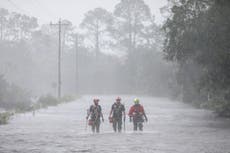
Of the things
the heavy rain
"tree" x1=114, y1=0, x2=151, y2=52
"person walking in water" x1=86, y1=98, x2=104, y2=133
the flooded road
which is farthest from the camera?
"tree" x1=114, y1=0, x2=151, y2=52

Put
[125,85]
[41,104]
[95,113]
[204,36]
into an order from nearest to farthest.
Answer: [95,113], [204,36], [41,104], [125,85]

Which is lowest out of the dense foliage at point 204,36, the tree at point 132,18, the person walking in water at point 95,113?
the person walking in water at point 95,113

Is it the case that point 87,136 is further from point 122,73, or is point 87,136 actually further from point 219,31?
point 122,73

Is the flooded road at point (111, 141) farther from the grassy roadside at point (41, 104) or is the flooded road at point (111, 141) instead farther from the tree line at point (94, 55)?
the tree line at point (94, 55)

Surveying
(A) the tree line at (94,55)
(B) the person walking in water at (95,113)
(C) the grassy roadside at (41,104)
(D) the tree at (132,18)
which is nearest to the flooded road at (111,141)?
(B) the person walking in water at (95,113)

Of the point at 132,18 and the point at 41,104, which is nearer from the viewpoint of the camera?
the point at 41,104

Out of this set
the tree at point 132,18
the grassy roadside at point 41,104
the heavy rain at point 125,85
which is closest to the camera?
the heavy rain at point 125,85

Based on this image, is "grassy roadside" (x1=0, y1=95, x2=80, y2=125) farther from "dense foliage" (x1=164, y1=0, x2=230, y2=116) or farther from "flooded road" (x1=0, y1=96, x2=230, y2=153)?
"flooded road" (x1=0, y1=96, x2=230, y2=153)

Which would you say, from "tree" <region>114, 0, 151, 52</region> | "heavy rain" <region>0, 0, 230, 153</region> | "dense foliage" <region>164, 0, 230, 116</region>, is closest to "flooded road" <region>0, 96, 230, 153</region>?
"heavy rain" <region>0, 0, 230, 153</region>

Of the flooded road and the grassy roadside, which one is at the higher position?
the grassy roadside

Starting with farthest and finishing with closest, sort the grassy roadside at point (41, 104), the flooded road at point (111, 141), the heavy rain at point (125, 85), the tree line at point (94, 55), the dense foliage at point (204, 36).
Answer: the tree line at point (94, 55)
the grassy roadside at point (41, 104)
the dense foliage at point (204, 36)
the heavy rain at point (125, 85)
the flooded road at point (111, 141)

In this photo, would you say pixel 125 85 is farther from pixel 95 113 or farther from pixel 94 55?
pixel 95 113

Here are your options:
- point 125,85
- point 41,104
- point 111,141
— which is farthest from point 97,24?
point 111,141

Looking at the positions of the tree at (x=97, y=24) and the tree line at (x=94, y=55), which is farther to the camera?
the tree at (x=97, y=24)
